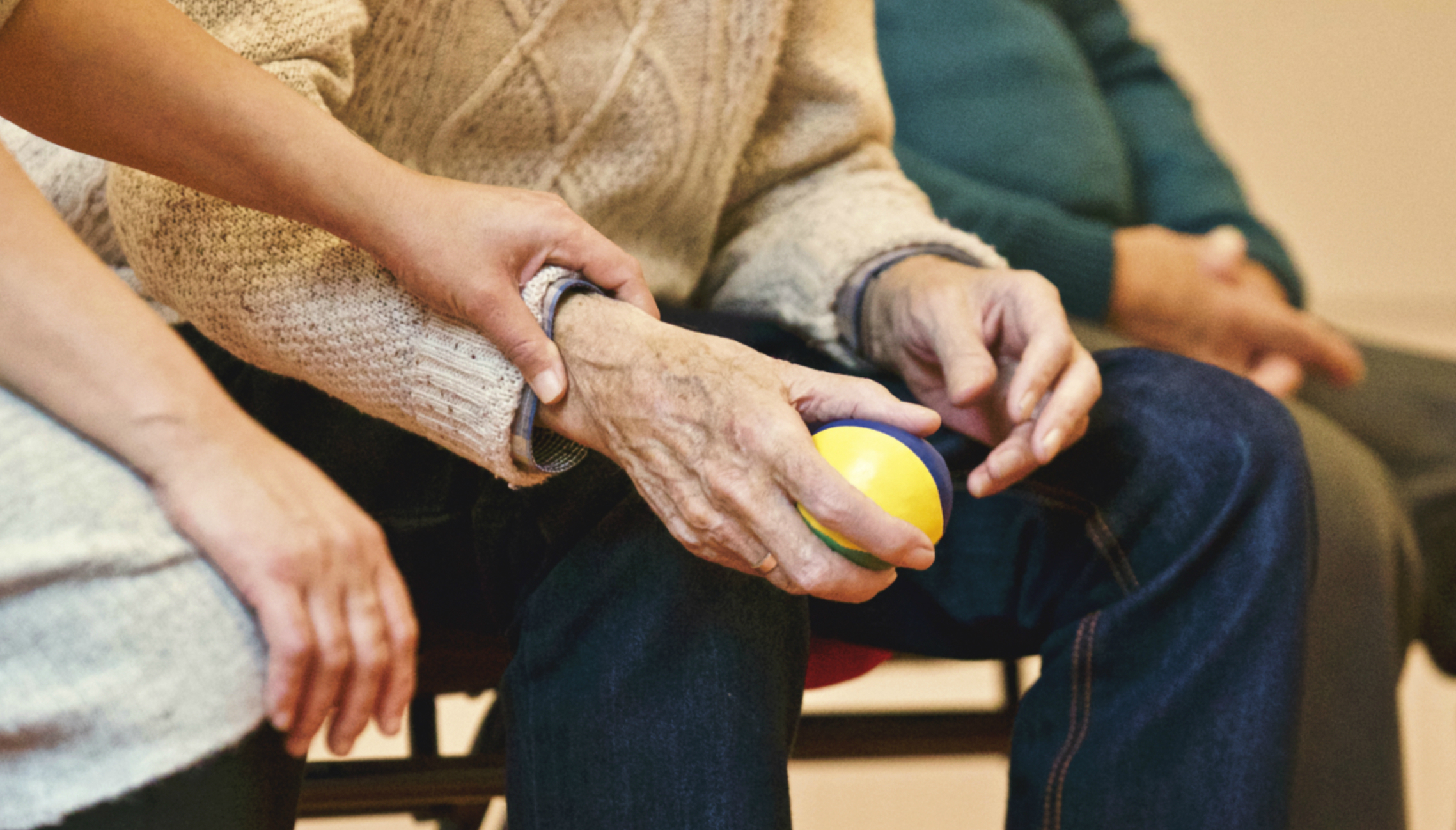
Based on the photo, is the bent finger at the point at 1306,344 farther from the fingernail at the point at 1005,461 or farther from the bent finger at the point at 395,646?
the bent finger at the point at 395,646

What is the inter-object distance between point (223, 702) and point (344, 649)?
46 millimetres

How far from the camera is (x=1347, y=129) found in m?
2.09

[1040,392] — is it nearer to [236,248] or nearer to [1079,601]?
[1079,601]

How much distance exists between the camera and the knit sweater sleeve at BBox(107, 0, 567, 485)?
1.82ft

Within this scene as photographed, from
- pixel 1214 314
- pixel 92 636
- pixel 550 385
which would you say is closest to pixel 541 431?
pixel 550 385

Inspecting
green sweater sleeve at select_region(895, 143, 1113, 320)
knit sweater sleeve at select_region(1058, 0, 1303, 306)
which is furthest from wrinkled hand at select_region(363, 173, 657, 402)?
knit sweater sleeve at select_region(1058, 0, 1303, 306)

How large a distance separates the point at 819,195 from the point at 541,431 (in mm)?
363

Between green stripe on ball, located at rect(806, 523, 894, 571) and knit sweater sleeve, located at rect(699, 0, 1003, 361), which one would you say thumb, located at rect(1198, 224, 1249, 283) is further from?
green stripe on ball, located at rect(806, 523, 894, 571)

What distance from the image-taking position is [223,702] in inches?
15.0

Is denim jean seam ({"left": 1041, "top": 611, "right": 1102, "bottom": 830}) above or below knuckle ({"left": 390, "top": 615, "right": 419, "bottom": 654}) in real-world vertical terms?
below

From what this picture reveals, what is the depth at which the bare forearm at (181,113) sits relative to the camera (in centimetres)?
47

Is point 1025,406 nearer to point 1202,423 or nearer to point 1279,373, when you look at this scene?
point 1202,423

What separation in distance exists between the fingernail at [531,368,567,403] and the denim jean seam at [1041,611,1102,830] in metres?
0.35

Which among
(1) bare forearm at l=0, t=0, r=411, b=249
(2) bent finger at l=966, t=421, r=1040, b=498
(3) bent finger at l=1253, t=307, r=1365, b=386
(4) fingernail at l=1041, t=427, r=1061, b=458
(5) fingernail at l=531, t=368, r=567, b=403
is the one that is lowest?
(3) bent finger at l=1253, t=307, r=1365, b=386
